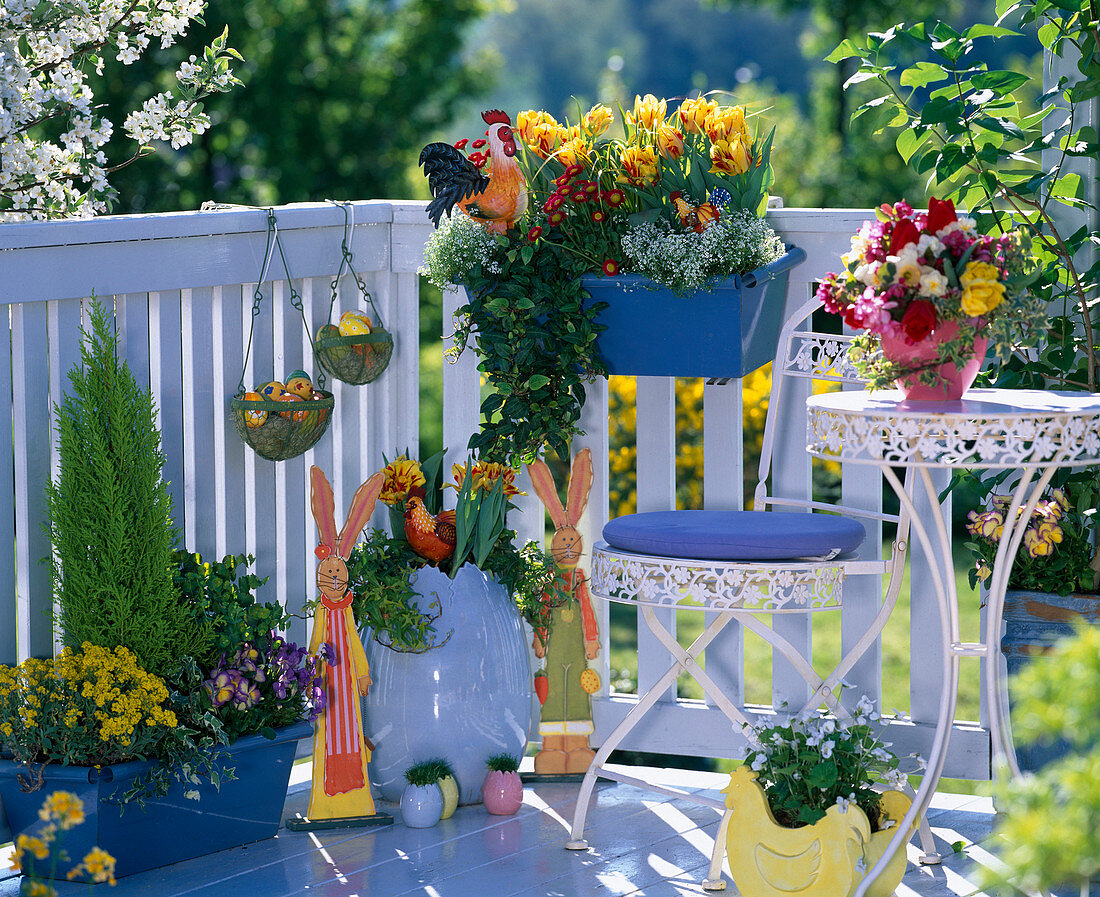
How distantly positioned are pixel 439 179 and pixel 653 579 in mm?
911

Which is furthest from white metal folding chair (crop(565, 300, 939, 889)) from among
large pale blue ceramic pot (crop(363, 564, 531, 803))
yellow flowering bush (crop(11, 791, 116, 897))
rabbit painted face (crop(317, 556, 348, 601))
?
yellow flowering bush (crop(11, 791, 116, 897))

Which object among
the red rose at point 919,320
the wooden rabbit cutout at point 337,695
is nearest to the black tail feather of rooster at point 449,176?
the wooden rabbit cutout at point 337,695

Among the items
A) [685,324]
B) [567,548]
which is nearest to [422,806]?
[567,548]

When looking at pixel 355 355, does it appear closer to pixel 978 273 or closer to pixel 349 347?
pixel 349 347

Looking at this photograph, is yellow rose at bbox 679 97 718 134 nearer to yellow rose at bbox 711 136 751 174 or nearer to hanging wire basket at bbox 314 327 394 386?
yellow rose at bbox 711 136 751 174

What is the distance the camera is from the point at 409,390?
12.0 ft

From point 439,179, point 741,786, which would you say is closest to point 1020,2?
point 439,179

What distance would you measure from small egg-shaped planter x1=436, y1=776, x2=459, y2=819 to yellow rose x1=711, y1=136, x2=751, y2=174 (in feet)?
4.44

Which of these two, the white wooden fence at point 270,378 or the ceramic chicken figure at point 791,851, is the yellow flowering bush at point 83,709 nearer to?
the white wooden fence at point 270,378

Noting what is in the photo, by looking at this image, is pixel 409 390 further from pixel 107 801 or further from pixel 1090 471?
pixel 1090 471

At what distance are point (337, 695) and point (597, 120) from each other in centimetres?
128

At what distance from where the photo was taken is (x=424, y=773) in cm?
314

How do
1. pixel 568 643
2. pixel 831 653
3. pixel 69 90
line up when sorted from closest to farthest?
pixel 69 90, pixel 568 643, pixel 831 653

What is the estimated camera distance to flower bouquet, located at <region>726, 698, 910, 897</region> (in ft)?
8.45
